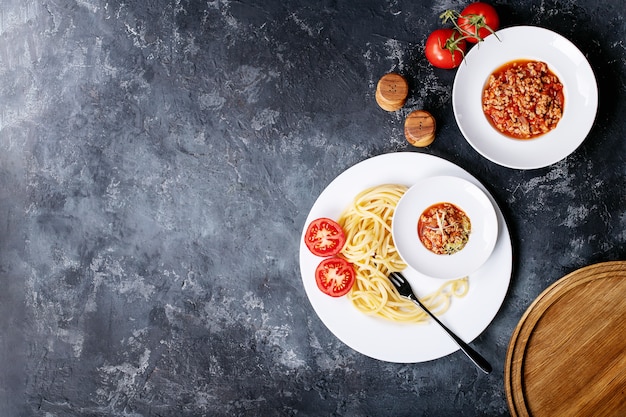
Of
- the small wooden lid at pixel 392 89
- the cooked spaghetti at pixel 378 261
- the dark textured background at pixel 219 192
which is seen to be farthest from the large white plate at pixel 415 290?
the small wooden lid at pixel 392 89

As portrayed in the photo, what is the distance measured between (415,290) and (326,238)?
2.15 feet

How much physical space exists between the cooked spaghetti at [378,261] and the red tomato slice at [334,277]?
0.08 metres

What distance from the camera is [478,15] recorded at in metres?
3.45

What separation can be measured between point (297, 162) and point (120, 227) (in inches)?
50.8

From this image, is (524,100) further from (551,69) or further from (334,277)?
(334,277)

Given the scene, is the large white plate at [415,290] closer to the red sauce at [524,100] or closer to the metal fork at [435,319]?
the metal fork at [435,319]

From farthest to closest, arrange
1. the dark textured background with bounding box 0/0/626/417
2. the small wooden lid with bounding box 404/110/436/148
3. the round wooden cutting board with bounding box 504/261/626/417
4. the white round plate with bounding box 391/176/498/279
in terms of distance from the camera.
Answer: the dark textured background with bounding box 0/0/626/417 → the small wooden lid with bounding box 404/110/436/148 → the white round plate with bounding box 391/176/498/279 → the round wooden cutting board with bounding box 504/261/626/417

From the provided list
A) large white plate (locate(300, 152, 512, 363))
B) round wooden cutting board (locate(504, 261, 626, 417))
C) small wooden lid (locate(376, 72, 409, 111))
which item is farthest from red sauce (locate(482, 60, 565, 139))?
round wooden cutting board (locate(504, 261, 626, 417))

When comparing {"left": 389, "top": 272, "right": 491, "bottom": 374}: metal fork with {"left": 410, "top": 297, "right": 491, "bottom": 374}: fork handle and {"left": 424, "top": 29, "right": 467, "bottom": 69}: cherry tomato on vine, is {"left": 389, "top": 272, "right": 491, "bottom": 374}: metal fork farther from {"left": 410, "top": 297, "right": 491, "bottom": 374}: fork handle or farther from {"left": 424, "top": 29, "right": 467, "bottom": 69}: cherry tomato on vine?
{"left": 424, "top": 29, "right": 467, "bottom": 69}: cherry tomato on vine

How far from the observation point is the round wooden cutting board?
3354mm

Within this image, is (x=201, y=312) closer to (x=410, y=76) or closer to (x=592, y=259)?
(x=410, y=76)

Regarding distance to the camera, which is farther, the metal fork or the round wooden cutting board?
the metal fork

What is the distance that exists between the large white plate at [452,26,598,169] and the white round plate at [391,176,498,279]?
0.28 meters

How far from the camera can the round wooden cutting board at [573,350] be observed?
11.0ft
